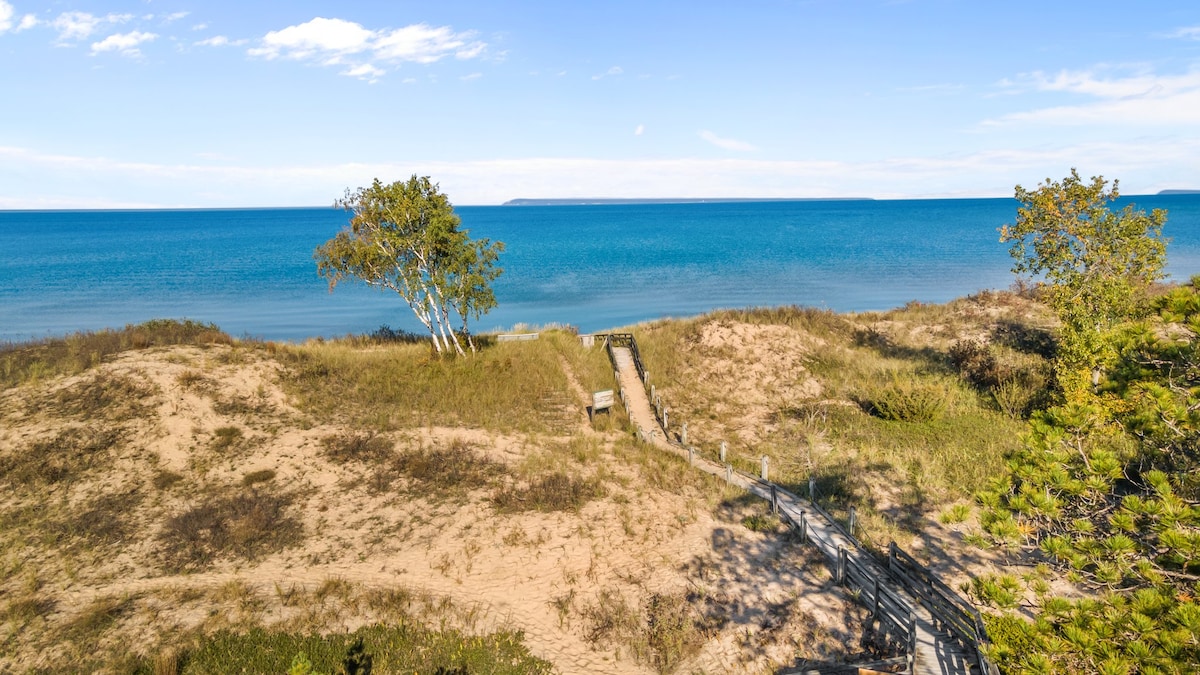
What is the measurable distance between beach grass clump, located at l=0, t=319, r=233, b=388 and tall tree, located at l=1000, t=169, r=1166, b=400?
35.3 m

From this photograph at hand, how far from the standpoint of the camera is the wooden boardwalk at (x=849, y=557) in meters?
11.6

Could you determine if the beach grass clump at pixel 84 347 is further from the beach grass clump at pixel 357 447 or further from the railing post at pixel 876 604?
the railing post at pixel 876 604

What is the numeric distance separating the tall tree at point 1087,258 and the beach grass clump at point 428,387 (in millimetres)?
19197

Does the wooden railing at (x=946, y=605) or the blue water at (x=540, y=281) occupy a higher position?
the blue water at (x=540, y=281)

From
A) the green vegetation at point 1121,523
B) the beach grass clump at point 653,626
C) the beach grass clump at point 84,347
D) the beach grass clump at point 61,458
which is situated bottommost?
the beach grass clump at point 653,626

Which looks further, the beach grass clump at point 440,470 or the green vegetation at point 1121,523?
the beach grass clump at point 440,470

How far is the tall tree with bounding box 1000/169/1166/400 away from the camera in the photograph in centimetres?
2153

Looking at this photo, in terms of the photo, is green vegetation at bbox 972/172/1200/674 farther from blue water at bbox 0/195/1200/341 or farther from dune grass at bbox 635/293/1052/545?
blue water at bbox 0/195/1200/341

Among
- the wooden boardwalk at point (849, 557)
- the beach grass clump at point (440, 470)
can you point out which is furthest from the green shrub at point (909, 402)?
the beach grass clump at point (440, 470)

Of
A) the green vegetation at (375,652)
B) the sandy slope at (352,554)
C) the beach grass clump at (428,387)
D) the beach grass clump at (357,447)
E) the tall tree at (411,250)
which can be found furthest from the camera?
the tall tree at (411,250)

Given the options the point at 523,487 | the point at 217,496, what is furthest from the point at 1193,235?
the point at 217,496

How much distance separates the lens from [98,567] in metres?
15.6

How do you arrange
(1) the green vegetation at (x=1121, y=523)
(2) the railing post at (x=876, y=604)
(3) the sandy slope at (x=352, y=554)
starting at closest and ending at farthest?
(1) the green vegetation at (x=1121, y=523) → (2) the railing post at (x=876, y=604) → (3) the sandy slope at (x=352, y=554)

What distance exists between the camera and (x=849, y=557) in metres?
Answer: 14.8
